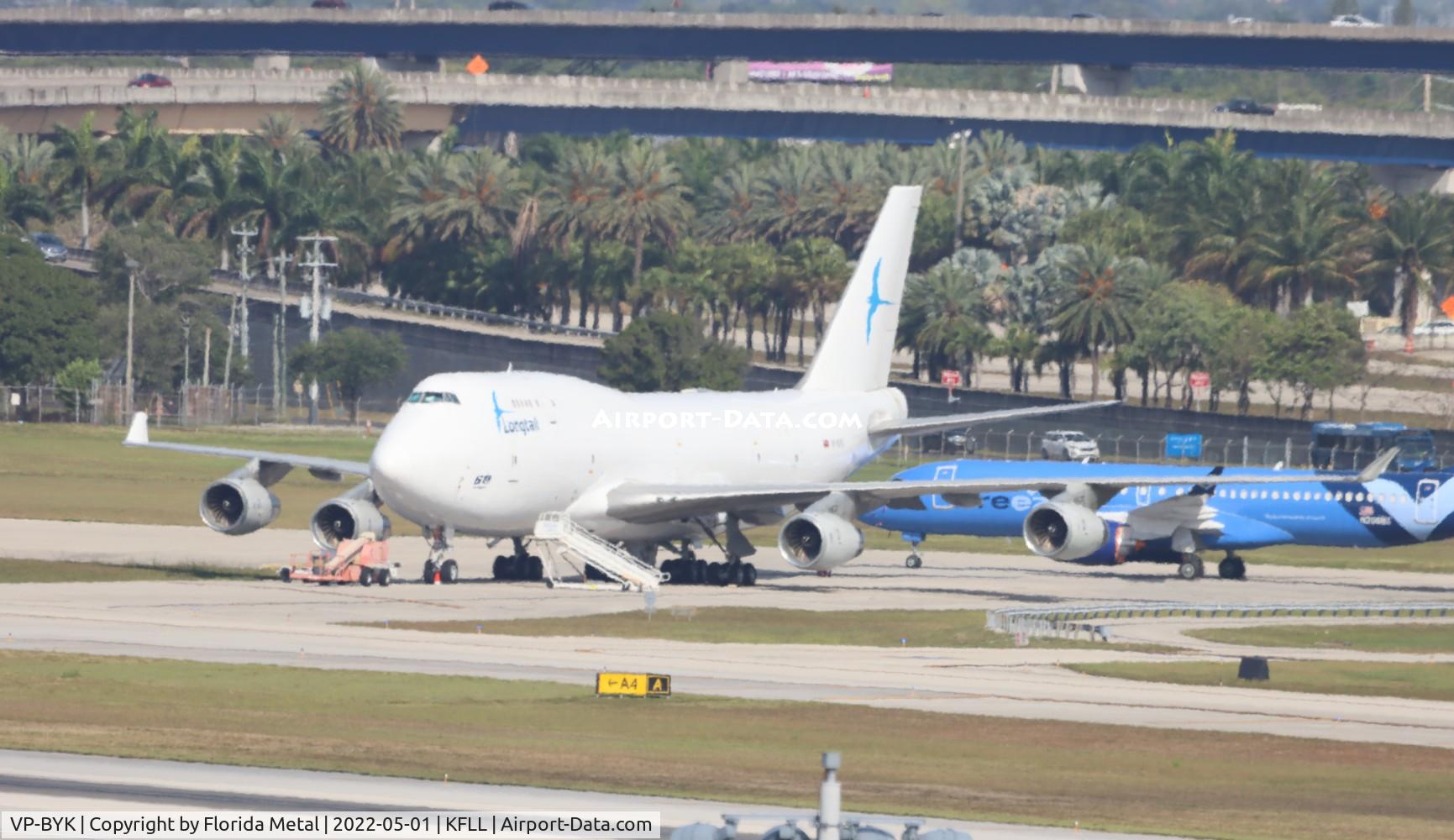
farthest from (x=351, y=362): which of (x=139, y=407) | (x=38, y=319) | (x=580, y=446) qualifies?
(x=580, y=446)

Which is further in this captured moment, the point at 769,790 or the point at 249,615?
the point at 249,615

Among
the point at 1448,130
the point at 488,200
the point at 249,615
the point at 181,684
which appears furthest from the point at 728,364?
the point at 181,684

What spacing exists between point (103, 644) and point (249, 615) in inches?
→ 262

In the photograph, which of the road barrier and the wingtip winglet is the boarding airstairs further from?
the wingtip winglet

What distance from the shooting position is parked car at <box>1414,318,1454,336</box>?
6624 inches

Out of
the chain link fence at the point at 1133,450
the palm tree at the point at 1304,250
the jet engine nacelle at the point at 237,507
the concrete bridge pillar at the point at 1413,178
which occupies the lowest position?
the chain link fence at the point at 1133,450

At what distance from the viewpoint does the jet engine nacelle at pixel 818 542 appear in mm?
64312

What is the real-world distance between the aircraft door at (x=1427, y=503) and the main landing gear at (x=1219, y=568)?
18.8 ft

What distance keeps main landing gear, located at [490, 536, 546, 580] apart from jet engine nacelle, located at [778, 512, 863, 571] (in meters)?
7.27

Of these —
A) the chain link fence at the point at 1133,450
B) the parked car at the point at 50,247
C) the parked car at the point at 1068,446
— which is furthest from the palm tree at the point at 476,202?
the parked car at the point at 1068,446

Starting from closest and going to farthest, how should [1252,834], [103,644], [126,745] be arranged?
[1252,834], [126,745], [103,644]

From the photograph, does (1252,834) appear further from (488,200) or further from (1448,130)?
(1448,130)

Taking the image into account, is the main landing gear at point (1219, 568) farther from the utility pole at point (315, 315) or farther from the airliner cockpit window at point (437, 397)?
the utility pole at point (315, 315)

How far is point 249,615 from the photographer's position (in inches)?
2156
